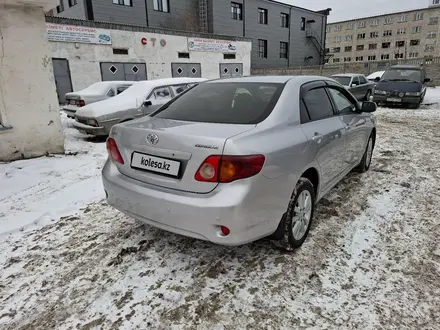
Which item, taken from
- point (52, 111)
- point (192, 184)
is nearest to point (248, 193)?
point (192, 184)

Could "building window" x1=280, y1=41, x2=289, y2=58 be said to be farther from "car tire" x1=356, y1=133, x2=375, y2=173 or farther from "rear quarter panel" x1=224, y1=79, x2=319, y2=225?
"rear quarter panel" x1=224, y1=79, x2=319, y2=225

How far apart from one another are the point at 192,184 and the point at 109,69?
16122mm

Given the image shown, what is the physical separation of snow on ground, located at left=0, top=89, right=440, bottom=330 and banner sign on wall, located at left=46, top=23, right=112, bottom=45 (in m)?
13.2

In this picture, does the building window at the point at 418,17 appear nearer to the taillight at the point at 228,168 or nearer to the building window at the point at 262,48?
the building window at the point at 262,48

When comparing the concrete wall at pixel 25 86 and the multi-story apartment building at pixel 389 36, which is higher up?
the multi-story apartment building at pixel 389 36

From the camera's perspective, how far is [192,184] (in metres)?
2.25

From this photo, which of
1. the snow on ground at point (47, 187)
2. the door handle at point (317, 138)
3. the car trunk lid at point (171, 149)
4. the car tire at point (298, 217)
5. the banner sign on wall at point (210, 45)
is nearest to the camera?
the car trunk lid at point (171, 149)

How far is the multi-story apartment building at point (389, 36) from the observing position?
6141 cm

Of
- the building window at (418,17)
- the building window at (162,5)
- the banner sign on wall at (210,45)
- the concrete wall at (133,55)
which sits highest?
the building window at (418,17)

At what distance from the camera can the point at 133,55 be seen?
17.2m

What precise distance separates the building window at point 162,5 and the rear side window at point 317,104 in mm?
24728

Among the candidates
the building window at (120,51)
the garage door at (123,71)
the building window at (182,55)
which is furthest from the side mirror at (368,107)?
the building window at (182,55)

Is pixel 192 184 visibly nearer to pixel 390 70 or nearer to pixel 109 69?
pixel 390 70

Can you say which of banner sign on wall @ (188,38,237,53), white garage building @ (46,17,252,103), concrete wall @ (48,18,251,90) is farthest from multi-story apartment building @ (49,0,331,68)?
concrete wall @ (48,18,251,90)
